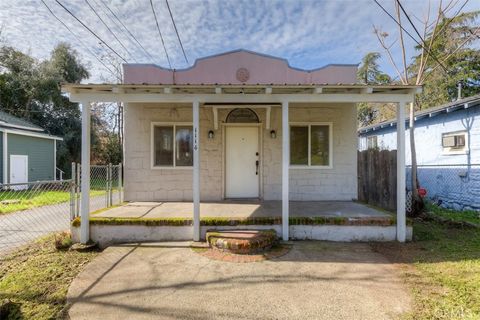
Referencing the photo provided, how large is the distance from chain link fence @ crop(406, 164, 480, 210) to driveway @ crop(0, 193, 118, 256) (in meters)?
9.94

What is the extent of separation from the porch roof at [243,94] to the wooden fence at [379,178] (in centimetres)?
260

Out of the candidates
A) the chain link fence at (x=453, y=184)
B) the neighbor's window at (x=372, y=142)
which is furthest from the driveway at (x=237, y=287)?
the neighbor's window at (x=372, y=142)

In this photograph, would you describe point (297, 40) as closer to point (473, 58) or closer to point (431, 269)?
point (431, 269)

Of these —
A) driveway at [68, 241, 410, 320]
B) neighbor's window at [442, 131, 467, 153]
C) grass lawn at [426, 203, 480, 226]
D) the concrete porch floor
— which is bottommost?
driveway at [68, 241, 410, 320]

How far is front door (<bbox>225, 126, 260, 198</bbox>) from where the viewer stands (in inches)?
311

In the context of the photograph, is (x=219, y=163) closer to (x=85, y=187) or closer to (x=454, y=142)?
(x=85, y=187)

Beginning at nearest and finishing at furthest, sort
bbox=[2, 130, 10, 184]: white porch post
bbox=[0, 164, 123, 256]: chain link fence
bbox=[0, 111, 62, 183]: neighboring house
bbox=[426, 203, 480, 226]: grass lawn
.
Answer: bbox=[0, 164, 123, 256]: chain link fence → bbox=[426, 203, 480, 226]: grass lawn → bbox=[2, 130, 10, 184]: white porch post → bbox=[0, 111, 62, 183]: neighboring house

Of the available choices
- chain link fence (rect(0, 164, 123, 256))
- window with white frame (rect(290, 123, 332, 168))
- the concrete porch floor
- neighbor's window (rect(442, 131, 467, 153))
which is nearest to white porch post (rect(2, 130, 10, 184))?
chain link fence (rect(0, 164, 123, 256))

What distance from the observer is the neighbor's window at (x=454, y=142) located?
8.89 metres

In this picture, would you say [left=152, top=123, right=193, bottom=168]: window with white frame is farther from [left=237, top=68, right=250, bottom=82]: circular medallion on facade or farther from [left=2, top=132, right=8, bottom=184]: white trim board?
[left=2, top=132, right=8, bottom=184]: white trim board

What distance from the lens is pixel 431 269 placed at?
4266 millimetres

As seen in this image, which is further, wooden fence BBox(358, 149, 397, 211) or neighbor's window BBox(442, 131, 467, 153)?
neighbor's window BBox(442, 131, 467, 153)

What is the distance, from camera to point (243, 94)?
549cm

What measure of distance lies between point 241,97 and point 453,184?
8115mm
